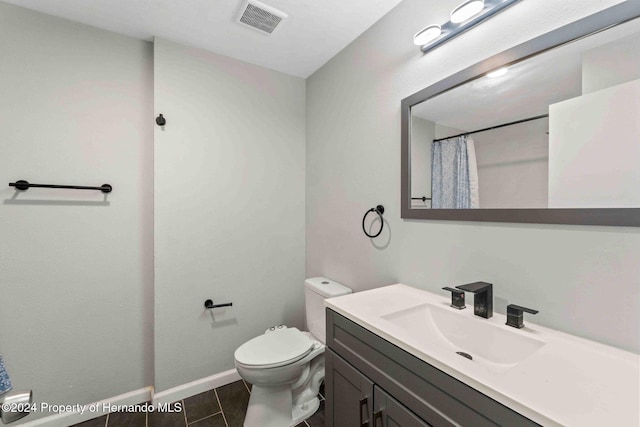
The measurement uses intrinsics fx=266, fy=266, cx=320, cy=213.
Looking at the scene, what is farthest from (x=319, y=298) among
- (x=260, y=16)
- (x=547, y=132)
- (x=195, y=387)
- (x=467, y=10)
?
(x=260, y=16)

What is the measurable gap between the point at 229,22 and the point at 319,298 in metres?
1.83

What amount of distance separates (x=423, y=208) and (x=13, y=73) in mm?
2358

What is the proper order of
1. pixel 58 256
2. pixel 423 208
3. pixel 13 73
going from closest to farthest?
pixel 423 208 < pixel 13 73 < pixel 58 256

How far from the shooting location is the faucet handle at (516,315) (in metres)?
0.93

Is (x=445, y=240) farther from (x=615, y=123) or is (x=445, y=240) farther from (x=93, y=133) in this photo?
(x=93, y=133)

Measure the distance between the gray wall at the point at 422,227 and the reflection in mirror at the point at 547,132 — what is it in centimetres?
10

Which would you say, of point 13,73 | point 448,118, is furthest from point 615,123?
point 13,73

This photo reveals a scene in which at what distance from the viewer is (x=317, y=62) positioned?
2.06 metres

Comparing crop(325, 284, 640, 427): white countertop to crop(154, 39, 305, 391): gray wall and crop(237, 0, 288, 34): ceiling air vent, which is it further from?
crop(237, 0, 288, 34): ceiling air vent

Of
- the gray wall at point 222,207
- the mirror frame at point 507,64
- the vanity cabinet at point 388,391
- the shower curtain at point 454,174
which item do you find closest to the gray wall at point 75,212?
the gray wall at point 222,207

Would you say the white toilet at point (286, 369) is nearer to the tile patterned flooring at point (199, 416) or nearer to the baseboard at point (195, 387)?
the tile patterned flooring at point (199, 416)

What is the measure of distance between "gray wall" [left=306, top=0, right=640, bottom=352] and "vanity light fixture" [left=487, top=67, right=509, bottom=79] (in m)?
0.08

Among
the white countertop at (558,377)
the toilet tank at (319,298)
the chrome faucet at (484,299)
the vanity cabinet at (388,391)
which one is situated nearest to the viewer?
the white countertop at (558,377)

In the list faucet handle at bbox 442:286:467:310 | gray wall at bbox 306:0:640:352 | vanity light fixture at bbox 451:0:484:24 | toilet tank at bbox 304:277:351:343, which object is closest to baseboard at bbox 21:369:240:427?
toilet tank at bbox 304:277:351:343
